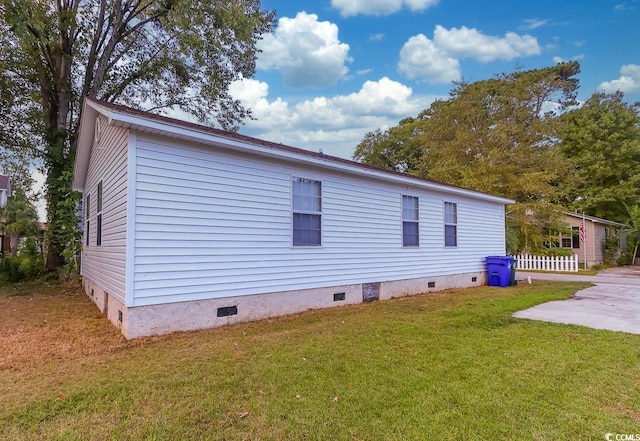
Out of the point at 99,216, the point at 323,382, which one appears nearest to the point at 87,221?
the point at 99,216

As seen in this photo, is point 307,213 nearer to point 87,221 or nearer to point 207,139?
point 207,139

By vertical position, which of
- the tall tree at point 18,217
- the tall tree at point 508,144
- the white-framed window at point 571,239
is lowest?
the white-framed window at point 571,239

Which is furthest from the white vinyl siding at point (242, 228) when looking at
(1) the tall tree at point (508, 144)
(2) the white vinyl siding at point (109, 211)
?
(1) the tall tree at point (508, 144)

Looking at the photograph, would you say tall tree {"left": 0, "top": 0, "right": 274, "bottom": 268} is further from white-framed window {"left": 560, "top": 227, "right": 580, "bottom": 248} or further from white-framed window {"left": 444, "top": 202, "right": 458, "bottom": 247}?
white-framed window {"left": 560, "top": 227, "right": 580, "bottom": 248}

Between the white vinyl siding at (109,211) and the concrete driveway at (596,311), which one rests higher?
the white vinyl siding at (109,211)

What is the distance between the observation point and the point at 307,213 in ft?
22.6

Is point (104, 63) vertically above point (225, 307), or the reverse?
point (104, 63)

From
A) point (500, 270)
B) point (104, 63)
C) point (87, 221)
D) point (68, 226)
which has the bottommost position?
point (500, 270)

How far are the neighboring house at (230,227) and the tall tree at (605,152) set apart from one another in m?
22.0

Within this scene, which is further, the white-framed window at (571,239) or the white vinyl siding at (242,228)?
the white-framed window at (571,239)

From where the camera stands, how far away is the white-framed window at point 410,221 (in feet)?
29.5

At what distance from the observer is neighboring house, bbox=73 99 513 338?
490 cm

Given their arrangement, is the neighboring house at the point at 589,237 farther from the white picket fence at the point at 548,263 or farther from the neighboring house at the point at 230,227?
the neighboring house at the point at 230,227

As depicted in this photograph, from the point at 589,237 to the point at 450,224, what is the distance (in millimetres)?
16293
